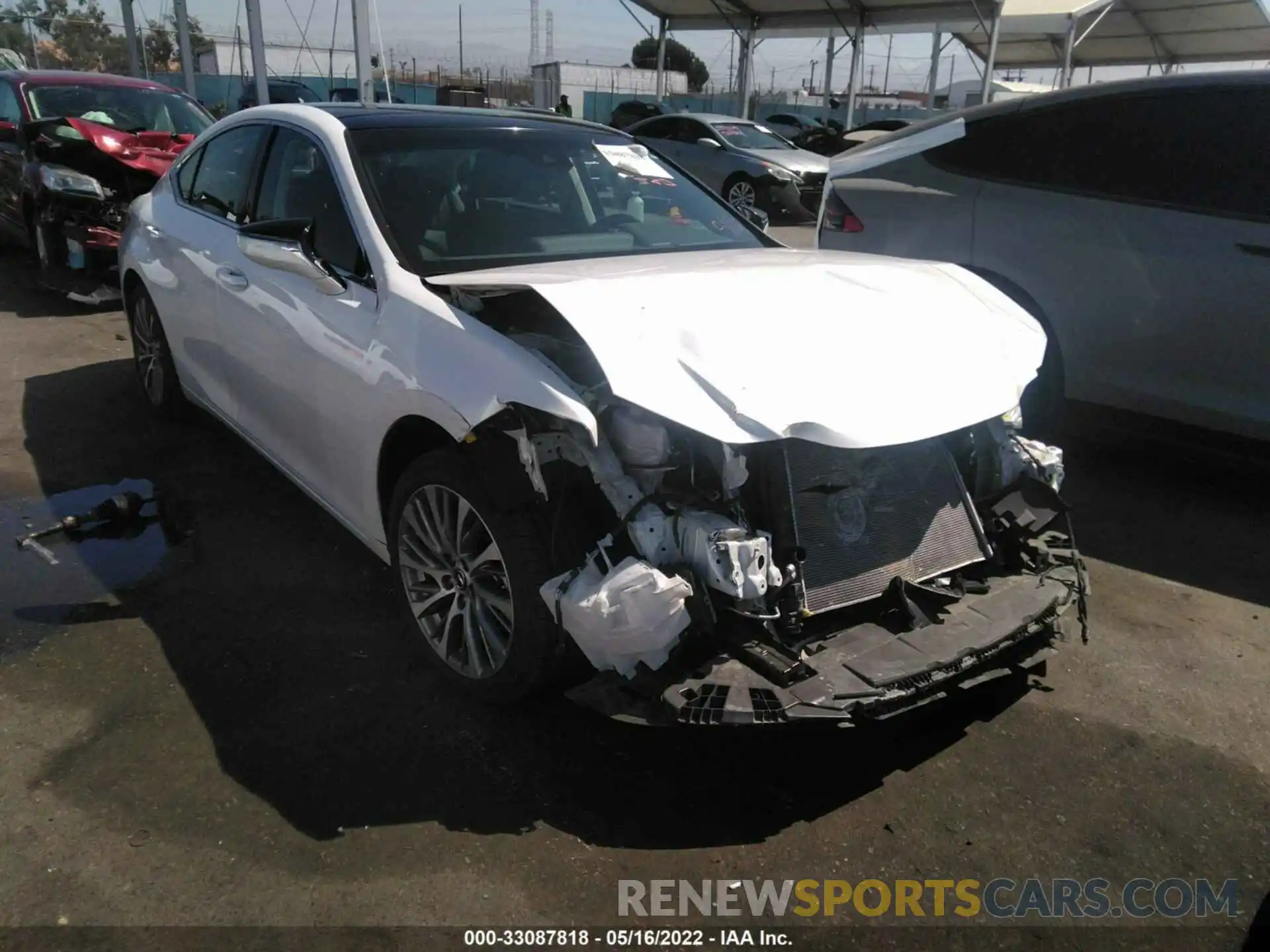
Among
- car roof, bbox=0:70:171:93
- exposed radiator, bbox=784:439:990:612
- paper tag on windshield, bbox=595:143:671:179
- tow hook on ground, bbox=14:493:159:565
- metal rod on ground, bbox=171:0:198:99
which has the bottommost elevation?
tow hook on ground, bbox=14:493:159:565

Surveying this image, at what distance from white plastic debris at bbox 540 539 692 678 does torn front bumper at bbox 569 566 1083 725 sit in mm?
58

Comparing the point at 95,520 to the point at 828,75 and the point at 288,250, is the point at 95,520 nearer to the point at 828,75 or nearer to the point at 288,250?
the point at 288,250

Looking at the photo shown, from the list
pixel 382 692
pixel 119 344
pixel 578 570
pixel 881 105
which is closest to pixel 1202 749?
pixel 578 570

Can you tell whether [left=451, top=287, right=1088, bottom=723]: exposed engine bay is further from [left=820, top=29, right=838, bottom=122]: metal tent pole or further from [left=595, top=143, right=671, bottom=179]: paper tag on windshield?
[left=820, top=29, right=838, bottom=122]: metal tent pole

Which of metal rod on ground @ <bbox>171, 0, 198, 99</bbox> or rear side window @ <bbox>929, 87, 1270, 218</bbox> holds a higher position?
metal rod on ground @ <bbox>171, 0, 198, 99</bbox>

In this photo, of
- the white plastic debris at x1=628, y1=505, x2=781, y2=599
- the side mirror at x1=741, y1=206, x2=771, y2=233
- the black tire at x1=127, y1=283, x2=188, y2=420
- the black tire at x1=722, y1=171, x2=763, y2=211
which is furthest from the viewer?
the black tire at x1=722, y1=171, x2=763, y2=211

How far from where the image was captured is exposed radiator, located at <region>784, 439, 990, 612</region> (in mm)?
2676

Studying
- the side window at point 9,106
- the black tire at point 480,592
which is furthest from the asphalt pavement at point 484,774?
the side window at point 9,106

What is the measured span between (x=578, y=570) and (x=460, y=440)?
0.52 meters

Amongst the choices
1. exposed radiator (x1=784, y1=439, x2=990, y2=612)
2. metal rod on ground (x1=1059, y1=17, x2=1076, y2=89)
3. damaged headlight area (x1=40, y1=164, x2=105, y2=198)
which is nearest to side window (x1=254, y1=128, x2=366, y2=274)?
exposed radiator (x1=784, y1=439, x2=990, y2=612)

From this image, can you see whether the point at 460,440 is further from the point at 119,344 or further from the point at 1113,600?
the point at 119,344

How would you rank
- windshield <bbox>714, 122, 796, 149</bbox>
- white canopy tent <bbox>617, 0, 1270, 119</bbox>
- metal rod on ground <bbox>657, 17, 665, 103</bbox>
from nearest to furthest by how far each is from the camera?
windshield <bbox>714, 122, 796, 149</bbox>, white canopy tent <bbox>617, 0, 1270, 119</bbox>, metal rod on ground <bbox>657, 17, 665, 103</bbox>

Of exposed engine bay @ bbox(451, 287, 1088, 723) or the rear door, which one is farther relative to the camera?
the rear door

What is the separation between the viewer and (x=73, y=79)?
9.64m
